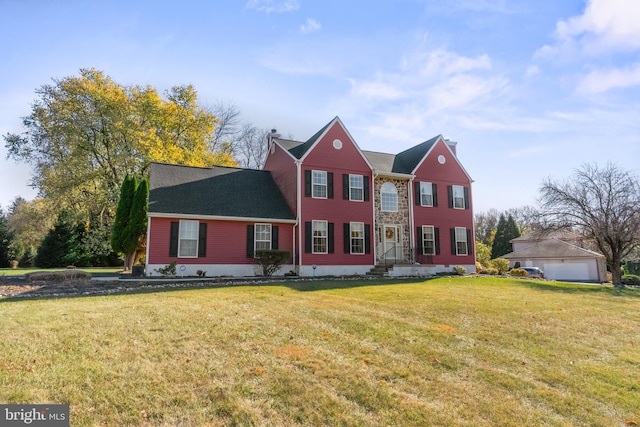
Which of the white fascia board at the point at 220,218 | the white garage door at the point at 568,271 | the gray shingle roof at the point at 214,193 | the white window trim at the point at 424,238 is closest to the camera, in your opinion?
the white fascia board at the point at 220,218

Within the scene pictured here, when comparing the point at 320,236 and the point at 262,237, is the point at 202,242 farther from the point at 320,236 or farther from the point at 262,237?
the point at 320,236

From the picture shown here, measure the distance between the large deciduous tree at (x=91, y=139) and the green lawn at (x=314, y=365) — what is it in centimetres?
2026

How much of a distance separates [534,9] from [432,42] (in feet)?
8.08

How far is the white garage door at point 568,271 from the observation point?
35.2m

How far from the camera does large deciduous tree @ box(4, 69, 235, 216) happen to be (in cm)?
2517

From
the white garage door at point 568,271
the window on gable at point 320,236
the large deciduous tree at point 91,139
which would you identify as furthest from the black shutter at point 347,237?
the white garage door at point 568,271

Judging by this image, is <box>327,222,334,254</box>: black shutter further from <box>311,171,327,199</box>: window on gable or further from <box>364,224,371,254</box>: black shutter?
<box>364,224,371,254</box>: black shutter

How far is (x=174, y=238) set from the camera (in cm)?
1692

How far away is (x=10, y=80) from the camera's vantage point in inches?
277

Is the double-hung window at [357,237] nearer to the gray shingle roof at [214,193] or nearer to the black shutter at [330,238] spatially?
the black shutter at [330,238]

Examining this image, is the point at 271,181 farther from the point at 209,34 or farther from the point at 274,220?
the point at 209,34

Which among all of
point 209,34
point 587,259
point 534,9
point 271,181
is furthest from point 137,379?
point 587,259

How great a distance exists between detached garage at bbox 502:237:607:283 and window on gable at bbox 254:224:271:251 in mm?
27184

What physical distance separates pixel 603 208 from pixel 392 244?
13268 mm
